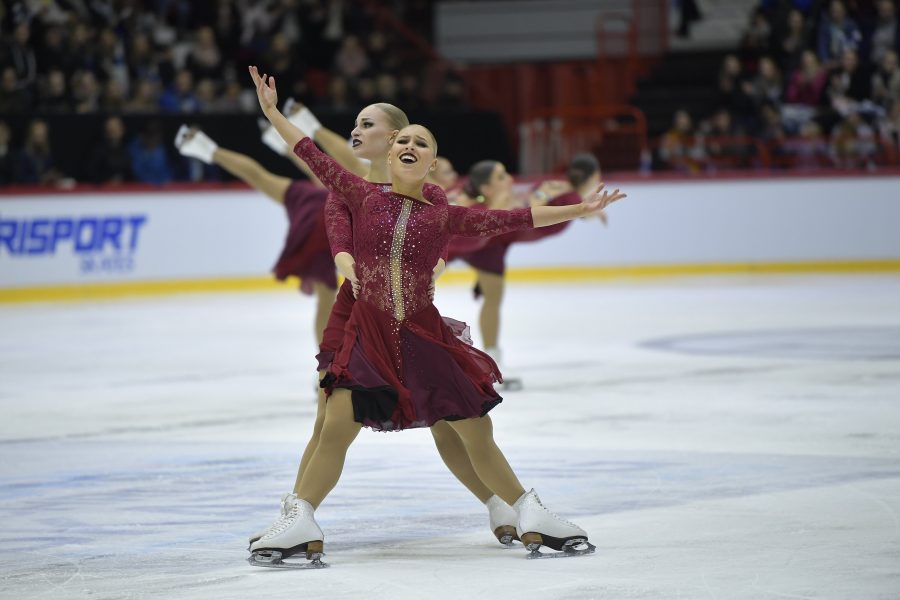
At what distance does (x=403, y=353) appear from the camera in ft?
14.0

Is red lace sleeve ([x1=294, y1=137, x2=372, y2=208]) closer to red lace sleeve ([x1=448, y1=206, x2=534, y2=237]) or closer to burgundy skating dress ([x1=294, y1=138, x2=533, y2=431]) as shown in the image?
burgundy skating dress ([x1=294, y1=138, x2=533, y2=431])

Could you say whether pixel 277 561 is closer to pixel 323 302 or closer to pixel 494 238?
pixel 323 302

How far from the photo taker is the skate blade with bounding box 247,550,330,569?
4.10 metres

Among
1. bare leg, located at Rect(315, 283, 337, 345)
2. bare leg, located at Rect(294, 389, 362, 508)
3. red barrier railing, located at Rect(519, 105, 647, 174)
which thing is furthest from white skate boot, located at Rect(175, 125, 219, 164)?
red barrier railing, located at Rect(519, 105, 647, 174)

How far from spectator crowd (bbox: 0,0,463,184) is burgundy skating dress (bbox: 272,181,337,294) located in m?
6.62

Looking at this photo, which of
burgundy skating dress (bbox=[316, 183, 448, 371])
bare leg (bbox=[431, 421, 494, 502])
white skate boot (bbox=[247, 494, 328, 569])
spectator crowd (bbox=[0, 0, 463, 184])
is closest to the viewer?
white skate boot (bbox=[247, 494, 328, 569])

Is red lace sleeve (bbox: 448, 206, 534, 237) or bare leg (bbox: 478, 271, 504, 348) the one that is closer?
red lace sleeve (bbox: 448, 206, 534, 237)

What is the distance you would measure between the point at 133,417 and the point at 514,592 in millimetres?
3772

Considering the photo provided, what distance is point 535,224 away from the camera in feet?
13.8

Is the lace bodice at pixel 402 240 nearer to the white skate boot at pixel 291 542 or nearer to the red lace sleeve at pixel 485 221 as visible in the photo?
the red lace sleeve at pixel 485 221

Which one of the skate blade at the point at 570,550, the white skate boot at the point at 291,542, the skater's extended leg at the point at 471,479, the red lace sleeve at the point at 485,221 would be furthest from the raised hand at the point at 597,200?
the white skate boot at the point at 291,542

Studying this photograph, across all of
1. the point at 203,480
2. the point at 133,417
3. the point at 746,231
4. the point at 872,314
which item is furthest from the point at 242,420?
the point at 746,231

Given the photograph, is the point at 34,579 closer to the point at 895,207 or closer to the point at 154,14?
the point at 895,207

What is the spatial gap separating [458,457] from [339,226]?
2.50 ft
